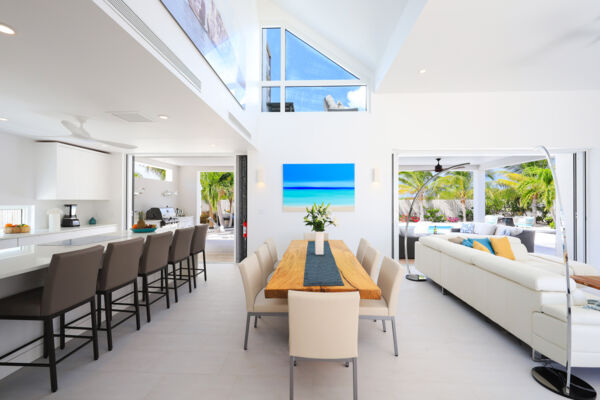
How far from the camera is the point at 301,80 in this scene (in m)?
5.75

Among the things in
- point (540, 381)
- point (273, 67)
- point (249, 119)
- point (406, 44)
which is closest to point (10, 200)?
point (249, 119)

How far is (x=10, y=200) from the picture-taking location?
14.4 ft

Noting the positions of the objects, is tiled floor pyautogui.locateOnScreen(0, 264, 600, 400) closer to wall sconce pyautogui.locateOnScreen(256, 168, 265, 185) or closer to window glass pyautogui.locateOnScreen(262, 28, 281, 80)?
wall sconce pyautogui.locateOnScreen(256, 168, 265, 185)

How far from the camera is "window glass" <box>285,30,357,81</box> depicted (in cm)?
573

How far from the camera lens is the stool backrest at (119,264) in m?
2.54

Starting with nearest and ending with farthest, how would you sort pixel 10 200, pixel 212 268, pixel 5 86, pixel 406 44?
pixel 5 86 → pixel 406 44 → pixel 10 200 → pixel 212 268

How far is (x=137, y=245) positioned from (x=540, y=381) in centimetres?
361

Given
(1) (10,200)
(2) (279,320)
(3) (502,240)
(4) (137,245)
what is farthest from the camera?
(1) (10,200)

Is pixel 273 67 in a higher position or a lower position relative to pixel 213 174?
higher

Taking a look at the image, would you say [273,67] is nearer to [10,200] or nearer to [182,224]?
[10,200]

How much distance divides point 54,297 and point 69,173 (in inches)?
155

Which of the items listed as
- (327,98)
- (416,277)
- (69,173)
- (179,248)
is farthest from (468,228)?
(69,173)

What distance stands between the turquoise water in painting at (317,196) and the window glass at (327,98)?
5.21ft

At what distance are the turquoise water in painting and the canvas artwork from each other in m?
2.02
